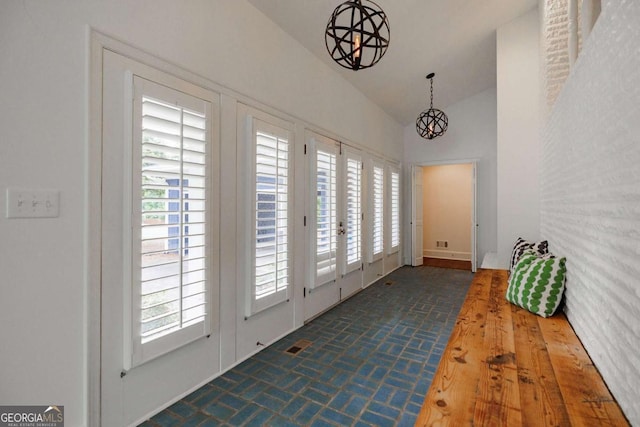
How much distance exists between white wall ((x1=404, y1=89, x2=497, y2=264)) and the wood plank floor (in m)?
4.22

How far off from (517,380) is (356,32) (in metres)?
2.13

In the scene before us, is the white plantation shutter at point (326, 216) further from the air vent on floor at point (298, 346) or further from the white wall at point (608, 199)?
the white wall at point (608, 199)

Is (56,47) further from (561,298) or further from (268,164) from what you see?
(561,298)

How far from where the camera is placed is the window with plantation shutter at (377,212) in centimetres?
493

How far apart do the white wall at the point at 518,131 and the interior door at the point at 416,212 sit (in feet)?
7.69

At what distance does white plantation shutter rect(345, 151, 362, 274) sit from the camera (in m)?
4.17

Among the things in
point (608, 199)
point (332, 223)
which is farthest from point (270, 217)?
point (608, 199)

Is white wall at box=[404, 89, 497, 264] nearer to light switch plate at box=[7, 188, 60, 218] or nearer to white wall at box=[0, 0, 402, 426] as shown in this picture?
white wall at box=[0, 0, 402, 426]

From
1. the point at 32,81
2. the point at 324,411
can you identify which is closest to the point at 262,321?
the point at 324,411

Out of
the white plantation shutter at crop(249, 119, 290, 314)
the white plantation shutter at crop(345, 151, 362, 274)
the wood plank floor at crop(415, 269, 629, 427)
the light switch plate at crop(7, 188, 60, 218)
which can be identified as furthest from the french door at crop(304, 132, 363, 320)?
the light switch plate at crop(7, 188, 60, 218)

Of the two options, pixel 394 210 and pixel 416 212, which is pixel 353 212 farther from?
pixel 416 212

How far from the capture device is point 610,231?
1285 mm

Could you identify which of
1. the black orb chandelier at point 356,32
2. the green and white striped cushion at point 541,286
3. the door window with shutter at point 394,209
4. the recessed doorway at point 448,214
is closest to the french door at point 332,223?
the black orb chandelier at point 356,32

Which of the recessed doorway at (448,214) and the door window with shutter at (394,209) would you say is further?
the recessed doorway at (448,214)
